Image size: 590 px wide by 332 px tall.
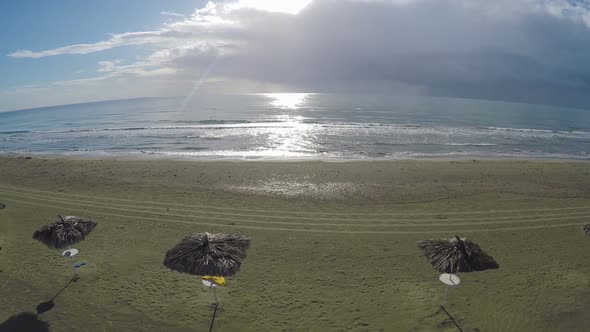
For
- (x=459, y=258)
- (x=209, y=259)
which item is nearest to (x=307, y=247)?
(x=209, y=259)

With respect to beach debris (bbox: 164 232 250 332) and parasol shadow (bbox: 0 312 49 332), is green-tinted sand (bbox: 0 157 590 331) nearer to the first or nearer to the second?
parasol shadow (bbox: 0 312 49 332)

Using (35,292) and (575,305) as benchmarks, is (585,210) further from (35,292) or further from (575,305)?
(35,292)

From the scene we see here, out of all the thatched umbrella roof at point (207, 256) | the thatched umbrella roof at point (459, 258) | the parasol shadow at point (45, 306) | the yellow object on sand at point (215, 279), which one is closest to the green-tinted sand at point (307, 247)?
the parasol shadow at point (45, 306)

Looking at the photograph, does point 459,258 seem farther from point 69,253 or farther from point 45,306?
point 45,306

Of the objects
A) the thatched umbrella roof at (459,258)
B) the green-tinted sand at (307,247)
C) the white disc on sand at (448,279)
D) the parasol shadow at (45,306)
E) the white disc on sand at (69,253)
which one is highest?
the thatched umbrella roof at (459,258)

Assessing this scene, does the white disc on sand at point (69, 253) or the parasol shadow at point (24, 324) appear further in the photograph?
the white disc on sand at point (69, 253)

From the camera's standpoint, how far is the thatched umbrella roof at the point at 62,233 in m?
10.5

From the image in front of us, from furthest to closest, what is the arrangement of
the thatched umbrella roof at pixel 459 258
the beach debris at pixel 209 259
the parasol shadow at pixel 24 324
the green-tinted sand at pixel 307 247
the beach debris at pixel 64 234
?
the beach debris at pixel 64 234 < the green-tinted sand at pixel 307 247 < the thatched umbrella roof at pixel 459 258 < the beach debris at pixel 209 259 < the parasol shadow at pixel 24 324

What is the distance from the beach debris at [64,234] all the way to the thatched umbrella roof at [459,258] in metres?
12.3

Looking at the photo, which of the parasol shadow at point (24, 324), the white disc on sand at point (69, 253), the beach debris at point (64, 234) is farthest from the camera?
the beach debris at point (64, 234)

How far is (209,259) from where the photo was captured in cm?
936

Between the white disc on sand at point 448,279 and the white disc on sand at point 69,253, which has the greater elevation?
the white disc on sand at point 69,253

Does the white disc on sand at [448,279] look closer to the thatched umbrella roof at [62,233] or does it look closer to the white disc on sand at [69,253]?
the white disc on sand at [69,253]

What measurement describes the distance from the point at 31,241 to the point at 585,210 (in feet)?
99.4
